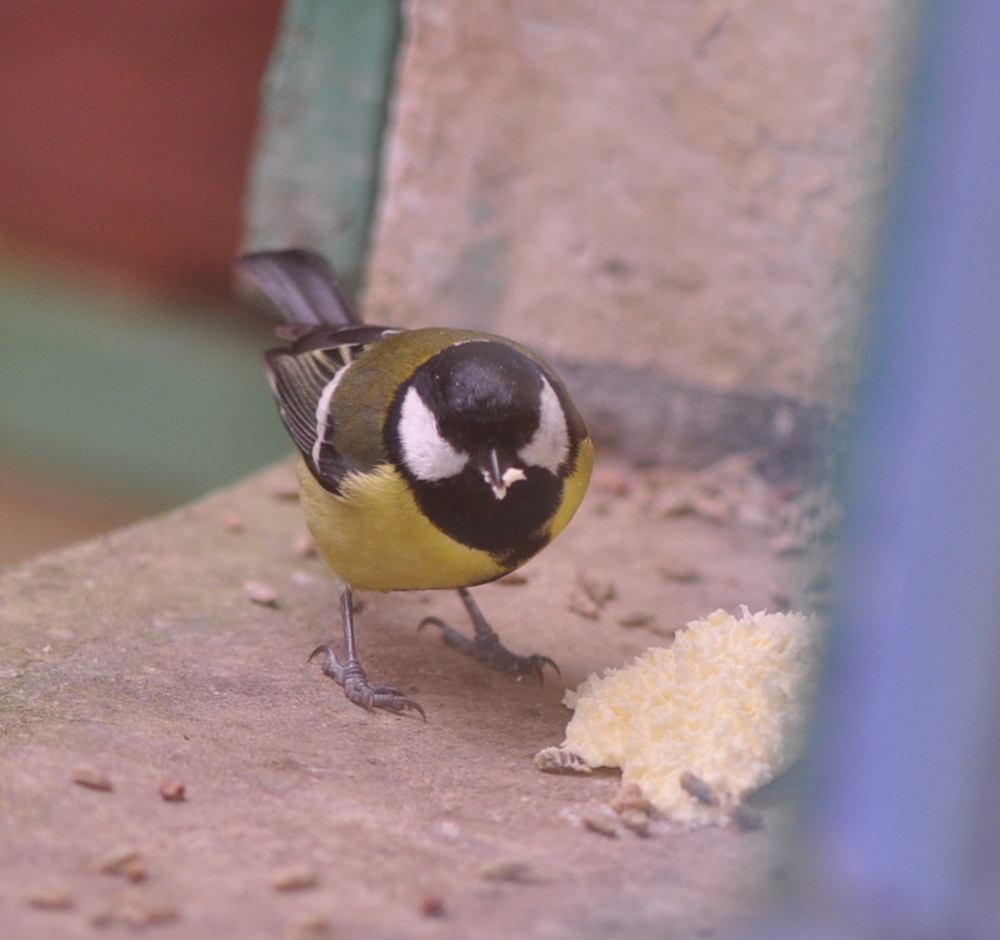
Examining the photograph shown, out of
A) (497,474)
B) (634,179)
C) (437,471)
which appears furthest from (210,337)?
(497,474)

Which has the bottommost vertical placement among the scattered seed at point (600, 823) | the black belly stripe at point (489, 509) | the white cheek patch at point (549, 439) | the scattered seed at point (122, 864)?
the scattered seed at point (600, 823)

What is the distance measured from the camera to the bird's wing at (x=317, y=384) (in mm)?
2395

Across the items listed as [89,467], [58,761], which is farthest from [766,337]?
[89,467]

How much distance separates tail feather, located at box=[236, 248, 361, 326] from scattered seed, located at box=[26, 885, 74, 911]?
5.76 ft

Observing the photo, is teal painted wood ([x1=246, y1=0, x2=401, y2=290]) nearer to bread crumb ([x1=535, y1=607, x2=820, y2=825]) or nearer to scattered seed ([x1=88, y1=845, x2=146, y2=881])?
bread crumb ([x1=535, y1=607, x2=820, y2=825])

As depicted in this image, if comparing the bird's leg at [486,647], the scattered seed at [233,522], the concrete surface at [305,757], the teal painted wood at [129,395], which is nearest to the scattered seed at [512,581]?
the concrete surface at [305,757]

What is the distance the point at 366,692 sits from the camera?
2.26m

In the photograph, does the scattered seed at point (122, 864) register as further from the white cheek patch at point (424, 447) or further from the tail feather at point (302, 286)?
the tail feather at point (302, 286)

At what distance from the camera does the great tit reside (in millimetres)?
2076

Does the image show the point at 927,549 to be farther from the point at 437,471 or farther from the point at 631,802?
the point at 437,471

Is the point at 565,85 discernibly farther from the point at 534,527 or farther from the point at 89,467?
the point at 89,467

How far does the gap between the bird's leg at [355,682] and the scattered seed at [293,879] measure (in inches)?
27.3

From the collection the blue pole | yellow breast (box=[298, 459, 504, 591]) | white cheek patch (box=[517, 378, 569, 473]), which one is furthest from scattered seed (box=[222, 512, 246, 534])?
the blue pole

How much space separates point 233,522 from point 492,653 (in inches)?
35.0
